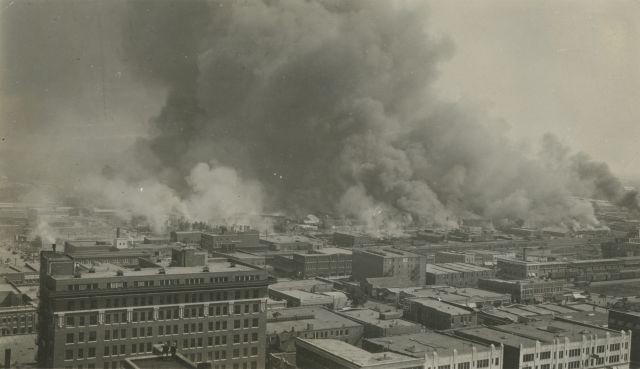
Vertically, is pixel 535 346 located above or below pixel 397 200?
below

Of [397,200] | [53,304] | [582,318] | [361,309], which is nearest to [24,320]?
[53,304]

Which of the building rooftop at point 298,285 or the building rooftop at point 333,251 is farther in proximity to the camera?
the building rooftop at point 333,251

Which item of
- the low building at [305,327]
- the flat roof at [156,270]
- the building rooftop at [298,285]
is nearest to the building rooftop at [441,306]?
the low building at [305,327]

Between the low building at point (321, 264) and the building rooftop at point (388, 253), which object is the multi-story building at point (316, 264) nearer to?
the low building at point (321, 264)

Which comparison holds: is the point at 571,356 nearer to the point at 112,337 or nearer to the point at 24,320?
the point at 112,337

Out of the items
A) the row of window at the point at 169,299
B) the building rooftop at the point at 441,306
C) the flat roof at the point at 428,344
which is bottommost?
the building rooftop at the point at 441,306
